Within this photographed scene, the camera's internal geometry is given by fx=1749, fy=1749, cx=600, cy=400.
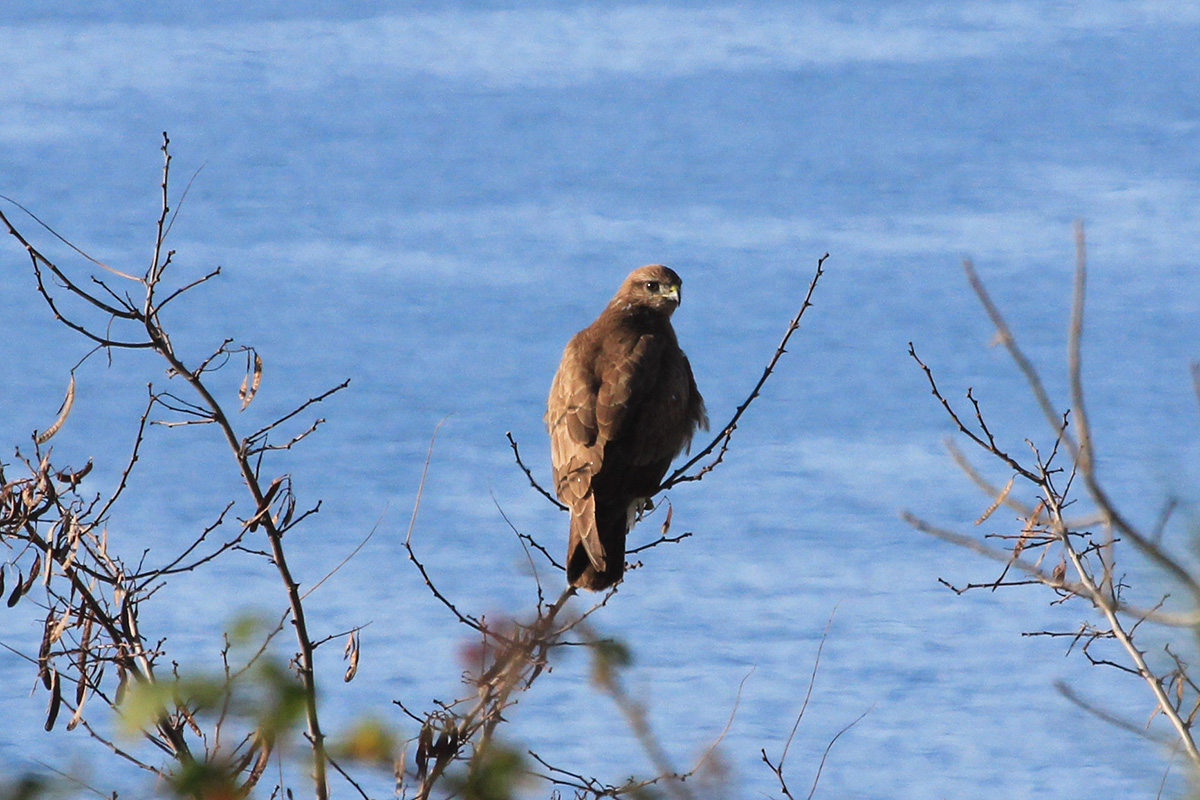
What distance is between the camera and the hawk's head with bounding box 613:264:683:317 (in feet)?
15.6

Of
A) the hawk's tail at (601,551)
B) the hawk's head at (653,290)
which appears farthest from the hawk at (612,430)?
the hawk's head at (653,290)

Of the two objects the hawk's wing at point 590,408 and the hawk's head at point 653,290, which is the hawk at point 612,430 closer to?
the hawk's wing at point 590,408

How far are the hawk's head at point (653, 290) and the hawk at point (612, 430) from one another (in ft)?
0.86

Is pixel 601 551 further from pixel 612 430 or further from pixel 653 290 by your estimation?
pixel 653 290

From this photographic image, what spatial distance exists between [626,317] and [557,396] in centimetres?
45

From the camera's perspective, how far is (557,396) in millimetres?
4258

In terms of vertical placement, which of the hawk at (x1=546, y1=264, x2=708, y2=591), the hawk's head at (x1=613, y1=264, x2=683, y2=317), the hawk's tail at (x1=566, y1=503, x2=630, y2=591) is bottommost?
the hawk's tail at (x1=566, y1=503, x2=630, y2=591)

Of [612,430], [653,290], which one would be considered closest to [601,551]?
[612,430]

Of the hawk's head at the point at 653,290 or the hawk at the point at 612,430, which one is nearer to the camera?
the hawk at the point at 612,430

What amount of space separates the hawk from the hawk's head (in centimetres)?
26

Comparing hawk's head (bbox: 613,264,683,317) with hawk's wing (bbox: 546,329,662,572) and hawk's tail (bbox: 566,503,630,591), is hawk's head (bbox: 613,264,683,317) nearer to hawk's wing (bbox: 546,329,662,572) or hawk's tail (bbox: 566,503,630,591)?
hawk's wing (bbox: 546,329,662,572)

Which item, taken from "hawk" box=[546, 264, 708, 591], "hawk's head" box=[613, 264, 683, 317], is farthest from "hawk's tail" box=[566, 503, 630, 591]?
"hawk's head" box=[613, 264, 683, 317]

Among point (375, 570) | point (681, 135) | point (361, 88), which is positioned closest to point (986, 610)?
point (375, 570)

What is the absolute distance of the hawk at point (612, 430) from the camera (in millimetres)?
3900
